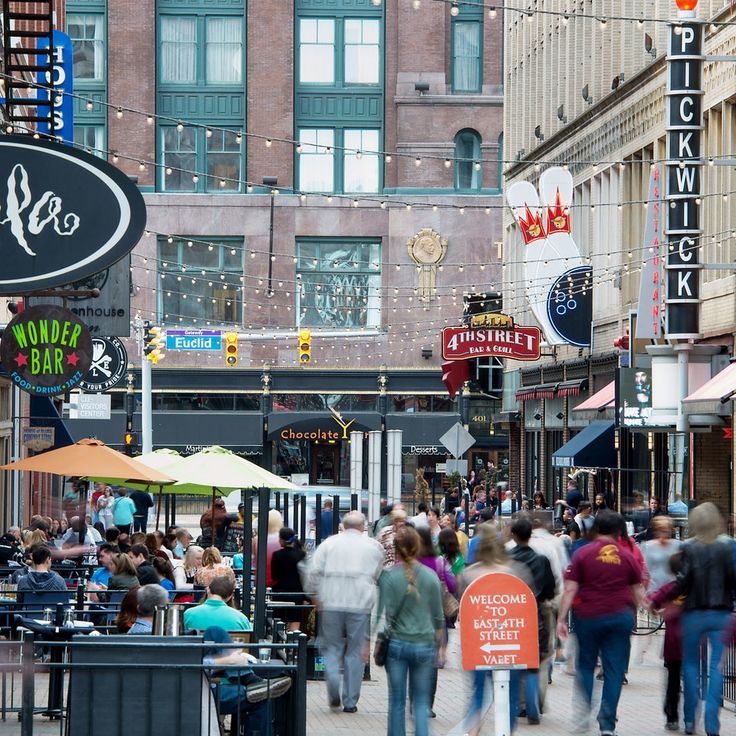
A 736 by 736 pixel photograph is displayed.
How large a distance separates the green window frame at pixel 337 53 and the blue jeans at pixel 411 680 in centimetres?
5314

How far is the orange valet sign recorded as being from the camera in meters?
11.4

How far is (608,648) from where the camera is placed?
12695 millimetres

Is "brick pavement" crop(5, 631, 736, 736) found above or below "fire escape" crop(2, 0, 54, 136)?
below

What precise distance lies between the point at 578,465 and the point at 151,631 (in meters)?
26.9

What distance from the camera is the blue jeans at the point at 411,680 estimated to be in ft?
39.0

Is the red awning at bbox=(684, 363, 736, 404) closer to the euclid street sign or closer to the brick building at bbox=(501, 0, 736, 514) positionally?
the brick building at bbox=(501, 0, 736, 514)

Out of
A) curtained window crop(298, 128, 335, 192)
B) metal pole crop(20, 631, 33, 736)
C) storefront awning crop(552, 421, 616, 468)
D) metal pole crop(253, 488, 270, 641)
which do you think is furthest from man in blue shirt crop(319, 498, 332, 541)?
curtained window crop(298, 128, 335, 192)

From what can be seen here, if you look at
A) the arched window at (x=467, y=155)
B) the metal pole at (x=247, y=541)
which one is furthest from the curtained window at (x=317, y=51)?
the metal pole at (x=247, y=541)

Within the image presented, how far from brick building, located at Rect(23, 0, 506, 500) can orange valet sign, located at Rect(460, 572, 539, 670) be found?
49.6m

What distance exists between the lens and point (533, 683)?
1405 cm

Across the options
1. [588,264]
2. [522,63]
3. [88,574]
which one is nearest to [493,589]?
[88,574]

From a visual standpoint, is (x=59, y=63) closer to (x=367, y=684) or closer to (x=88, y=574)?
(x=88, y=574)

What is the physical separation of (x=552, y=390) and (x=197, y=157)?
71.5 feet

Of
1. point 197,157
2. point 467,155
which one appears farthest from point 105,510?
point 467,155
